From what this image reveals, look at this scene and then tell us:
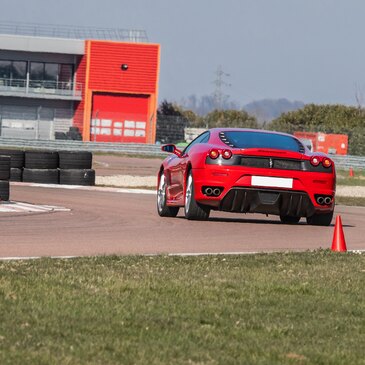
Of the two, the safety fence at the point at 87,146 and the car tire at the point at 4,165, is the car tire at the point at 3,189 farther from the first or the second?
the safety fence at the point at 87,146

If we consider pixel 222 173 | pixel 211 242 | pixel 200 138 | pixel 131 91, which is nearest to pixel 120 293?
pixel 211 242

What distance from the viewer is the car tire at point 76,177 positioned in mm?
24750

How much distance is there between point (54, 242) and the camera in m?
11.9

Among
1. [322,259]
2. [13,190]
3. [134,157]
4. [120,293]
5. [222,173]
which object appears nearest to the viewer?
[120,293]

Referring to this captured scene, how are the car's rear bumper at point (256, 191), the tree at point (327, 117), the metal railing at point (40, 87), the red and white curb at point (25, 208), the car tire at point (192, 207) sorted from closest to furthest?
the car's rear bumper at point (256, 191), the car tire at point (192, 207), the red and white curb at point (25, 208), the metal railing at point (40, 87), the tree at point (327, 117)

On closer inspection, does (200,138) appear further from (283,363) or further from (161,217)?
(283,363)

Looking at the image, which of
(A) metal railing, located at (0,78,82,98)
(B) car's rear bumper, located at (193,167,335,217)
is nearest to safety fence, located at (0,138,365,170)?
(A) metal railing, located at (0,78,82,98)

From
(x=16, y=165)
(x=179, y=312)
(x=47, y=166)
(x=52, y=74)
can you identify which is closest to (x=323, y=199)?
(x=179, y=312)

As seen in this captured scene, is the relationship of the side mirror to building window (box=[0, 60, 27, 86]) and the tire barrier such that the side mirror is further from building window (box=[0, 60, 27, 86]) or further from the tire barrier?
building window (box=[0, 60, 27, 86])

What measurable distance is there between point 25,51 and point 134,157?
21.1 metres

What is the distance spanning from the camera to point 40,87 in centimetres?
7675

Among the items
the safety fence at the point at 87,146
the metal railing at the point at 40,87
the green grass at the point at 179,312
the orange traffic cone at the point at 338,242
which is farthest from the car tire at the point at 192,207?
the metal railing at the point at 40,87

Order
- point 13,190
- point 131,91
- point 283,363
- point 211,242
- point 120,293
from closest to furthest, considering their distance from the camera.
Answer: point 283,363 < point 120,293 < point 211,242 < point 13,190 < point 131,91

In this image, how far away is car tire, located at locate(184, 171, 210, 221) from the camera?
15148 millimetres
